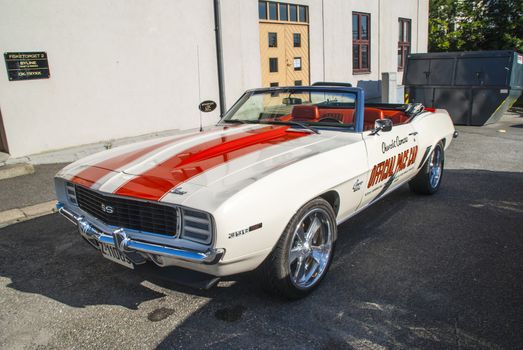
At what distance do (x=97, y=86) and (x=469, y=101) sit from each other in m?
9.16

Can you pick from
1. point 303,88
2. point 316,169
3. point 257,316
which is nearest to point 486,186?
point 303,88

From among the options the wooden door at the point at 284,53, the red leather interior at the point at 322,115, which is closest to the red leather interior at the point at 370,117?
the red leather interior at the point at 322,115

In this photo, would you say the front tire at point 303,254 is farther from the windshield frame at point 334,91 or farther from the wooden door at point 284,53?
the wooden door at point 284,53

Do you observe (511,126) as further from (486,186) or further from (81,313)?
(81,313)

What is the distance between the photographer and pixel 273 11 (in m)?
11.9

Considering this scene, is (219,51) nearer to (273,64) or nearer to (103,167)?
(273,64)

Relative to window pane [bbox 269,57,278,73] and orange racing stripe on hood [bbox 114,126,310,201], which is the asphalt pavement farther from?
window pane [bbox 269,57,278,73]

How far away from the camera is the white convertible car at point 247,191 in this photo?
2.64 meters

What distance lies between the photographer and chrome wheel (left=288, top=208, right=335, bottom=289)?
10.3ft

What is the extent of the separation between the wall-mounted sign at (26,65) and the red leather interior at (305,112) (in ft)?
17.3

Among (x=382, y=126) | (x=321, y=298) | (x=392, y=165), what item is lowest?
(x=321, y=298)

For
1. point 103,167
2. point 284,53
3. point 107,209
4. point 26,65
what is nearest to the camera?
point 107,209

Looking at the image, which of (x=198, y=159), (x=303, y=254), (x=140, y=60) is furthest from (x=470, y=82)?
(x=198, y=159)

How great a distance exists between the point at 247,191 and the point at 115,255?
1035mm
